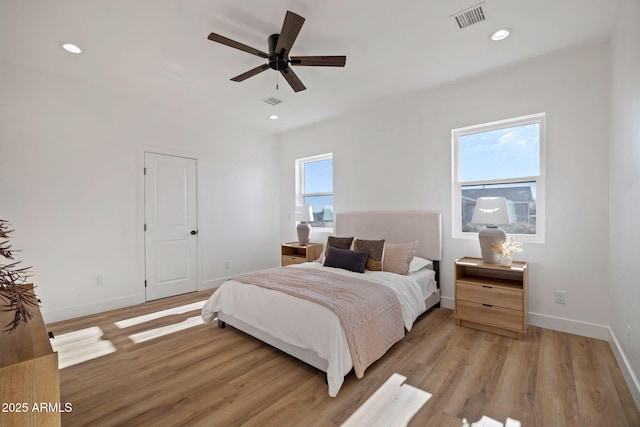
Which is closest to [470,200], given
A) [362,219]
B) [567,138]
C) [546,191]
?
[546,191]

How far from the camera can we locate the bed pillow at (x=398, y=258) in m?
3.26

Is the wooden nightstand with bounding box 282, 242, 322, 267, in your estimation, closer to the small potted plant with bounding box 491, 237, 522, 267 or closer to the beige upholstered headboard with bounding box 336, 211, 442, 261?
the beige upholstered headboard with bounding box 336, 211, 442, 261

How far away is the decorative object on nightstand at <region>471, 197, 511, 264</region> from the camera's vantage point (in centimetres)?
288

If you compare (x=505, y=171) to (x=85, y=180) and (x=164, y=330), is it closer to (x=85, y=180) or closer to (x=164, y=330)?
(x=164, y=330)

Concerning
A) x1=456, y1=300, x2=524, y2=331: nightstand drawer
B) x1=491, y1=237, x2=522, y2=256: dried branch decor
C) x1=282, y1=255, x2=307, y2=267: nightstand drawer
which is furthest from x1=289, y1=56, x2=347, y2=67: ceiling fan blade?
x1=282, y1=255, x2=307, y2=267: nightstand drawer

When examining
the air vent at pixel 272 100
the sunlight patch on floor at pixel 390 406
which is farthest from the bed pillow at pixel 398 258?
the air vent at pixel 272 100

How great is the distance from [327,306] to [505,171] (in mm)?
2630

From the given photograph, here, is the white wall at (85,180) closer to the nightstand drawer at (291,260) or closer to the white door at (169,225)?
the white door at (169,225)

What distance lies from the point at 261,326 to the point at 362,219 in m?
2.30

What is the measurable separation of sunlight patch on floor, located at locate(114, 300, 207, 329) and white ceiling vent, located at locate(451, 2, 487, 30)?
164 inches

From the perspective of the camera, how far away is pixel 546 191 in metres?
3.00

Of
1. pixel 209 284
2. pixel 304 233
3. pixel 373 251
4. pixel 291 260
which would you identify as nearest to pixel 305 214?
pixel 304 233

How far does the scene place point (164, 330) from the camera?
3.06m

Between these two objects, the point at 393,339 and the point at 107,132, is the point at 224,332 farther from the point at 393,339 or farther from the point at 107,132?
the point at 107,132
